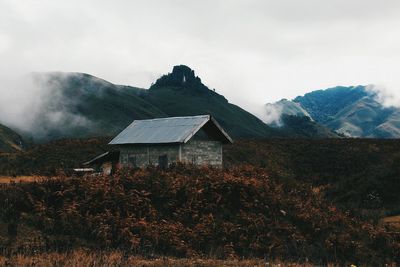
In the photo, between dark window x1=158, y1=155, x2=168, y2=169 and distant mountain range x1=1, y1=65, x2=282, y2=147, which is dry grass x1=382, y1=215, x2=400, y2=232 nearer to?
dark window x1=158, y1=155, x2=168, y2=169

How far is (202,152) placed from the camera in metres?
32.1

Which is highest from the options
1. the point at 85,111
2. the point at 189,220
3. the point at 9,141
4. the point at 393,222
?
the point at 85,111

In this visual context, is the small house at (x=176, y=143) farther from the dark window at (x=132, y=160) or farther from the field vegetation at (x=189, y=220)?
the field vegetation at (x=189, y=220)

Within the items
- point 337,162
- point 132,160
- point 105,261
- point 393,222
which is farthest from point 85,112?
point 105,261

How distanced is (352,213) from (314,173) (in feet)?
98.8

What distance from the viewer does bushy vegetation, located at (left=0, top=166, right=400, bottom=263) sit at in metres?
19.7

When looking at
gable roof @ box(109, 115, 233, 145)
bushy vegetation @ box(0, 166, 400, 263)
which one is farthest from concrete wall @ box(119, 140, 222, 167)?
bushy vegetation @ box(0, 166, 400, 263)

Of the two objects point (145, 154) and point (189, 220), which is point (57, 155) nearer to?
point (145, 154)

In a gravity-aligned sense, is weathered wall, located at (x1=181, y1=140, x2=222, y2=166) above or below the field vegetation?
above

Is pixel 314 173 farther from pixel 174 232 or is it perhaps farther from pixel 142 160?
pixel 174 232

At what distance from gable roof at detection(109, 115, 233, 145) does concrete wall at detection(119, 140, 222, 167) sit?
1.71 feet

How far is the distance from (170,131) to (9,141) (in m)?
112

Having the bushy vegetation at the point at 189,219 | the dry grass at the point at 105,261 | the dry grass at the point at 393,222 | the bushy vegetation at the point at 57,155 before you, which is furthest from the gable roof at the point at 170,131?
the bushy vegetation at the point at 57,155

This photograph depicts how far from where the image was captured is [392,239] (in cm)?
2180
